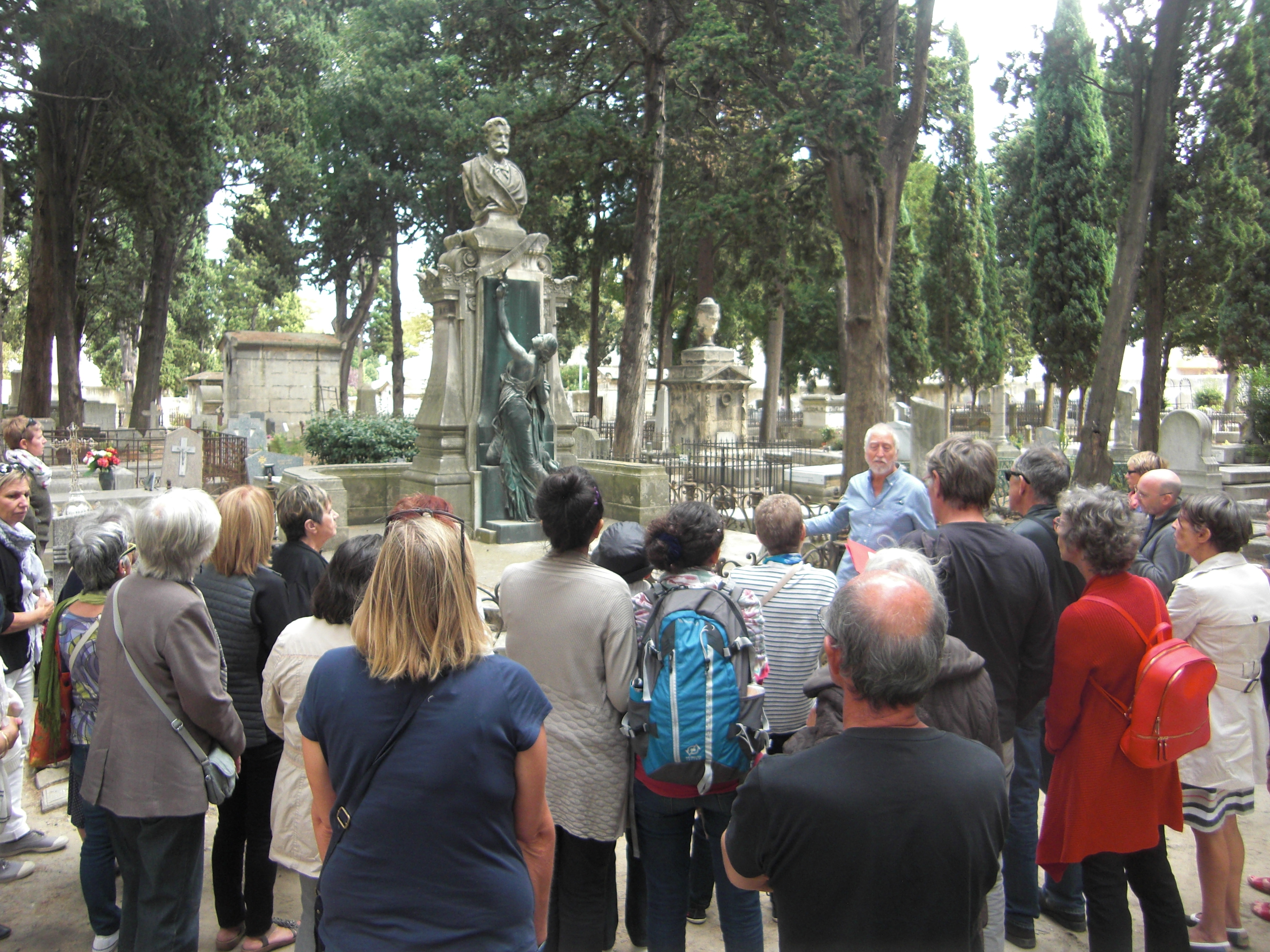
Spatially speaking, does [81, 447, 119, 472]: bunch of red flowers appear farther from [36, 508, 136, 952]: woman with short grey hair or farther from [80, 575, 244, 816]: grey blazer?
[80, 575, 244, 816]: grey blazer

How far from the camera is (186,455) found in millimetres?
11766

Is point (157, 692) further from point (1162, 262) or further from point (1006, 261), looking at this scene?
point (1006, 261)

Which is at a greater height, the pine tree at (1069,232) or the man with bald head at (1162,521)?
the pine tree at (1069,232)

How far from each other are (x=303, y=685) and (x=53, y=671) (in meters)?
1.18

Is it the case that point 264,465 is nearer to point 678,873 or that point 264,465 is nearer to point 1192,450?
point 678,873

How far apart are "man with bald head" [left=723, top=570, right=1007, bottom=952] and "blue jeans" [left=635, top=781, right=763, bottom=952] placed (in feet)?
3.50

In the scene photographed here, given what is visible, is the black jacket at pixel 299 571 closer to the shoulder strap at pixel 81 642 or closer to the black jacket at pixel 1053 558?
the shoulder strap at pixel 81 642

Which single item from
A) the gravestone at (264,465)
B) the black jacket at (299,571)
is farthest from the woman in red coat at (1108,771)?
the gravestone at (264,465)

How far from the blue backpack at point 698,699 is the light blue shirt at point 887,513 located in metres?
1.83

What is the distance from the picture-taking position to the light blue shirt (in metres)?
4.56

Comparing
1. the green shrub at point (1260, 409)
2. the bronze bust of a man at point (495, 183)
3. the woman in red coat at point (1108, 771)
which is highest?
the bronze bust of a man at point (495, 183)

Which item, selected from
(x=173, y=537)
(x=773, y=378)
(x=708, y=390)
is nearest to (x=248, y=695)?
(x=173, y=537)

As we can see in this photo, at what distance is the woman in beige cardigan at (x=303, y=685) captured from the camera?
107 inches

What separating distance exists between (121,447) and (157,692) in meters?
19.8
